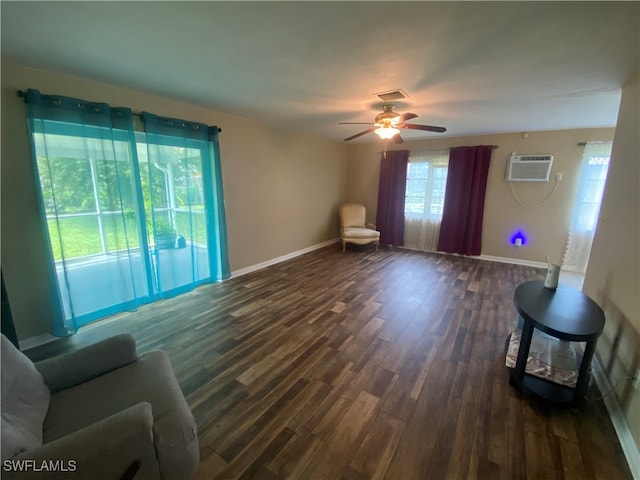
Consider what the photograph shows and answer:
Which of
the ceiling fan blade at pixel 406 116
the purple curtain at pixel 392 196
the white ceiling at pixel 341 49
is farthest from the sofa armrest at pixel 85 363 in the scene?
the purple curtain at pixel 392 196

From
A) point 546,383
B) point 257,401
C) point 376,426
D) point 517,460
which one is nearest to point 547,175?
point 546,383

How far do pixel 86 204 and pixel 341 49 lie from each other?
258cm

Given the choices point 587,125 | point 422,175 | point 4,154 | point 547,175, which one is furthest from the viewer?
point 422,175

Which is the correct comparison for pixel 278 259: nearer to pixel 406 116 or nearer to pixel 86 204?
pixel 86 204

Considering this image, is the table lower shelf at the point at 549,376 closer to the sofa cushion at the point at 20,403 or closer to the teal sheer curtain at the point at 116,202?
the sofa cushion at the point at 20,403

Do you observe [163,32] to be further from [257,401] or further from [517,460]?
[517,460]

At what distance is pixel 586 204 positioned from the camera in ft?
13.9

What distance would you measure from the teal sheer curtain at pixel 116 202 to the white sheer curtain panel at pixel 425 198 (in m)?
3.89

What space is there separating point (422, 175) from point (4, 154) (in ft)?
18.7

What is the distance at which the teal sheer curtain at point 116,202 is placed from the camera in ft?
7.48

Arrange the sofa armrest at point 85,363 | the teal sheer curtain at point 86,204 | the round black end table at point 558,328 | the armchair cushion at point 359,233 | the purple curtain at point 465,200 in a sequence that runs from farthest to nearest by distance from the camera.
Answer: the armchair cushion at point 359,233 < the purple curtain at point 465,200 < the teal sheer curtain at point 86,204 < the round black end table at point 558,328 < the sofa armrest at point 85,363

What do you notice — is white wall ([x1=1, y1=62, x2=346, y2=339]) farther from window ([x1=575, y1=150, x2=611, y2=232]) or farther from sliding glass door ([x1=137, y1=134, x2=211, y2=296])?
window ([x1=575, y1=150, x2=611, y2=232])

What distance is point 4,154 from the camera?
205 centimetres

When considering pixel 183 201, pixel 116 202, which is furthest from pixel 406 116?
pixel 116 202
